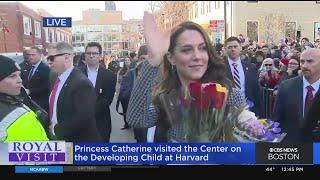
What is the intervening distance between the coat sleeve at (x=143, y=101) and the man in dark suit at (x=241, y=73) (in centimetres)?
47

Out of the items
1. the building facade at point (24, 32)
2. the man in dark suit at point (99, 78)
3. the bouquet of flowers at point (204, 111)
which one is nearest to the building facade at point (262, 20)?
the bouquet of flowers at point (204, 111)

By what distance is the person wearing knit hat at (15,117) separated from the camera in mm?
2504

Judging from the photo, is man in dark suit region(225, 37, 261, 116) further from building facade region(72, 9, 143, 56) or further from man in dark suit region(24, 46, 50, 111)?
man in dark suit region(24, 46, 50, 111)

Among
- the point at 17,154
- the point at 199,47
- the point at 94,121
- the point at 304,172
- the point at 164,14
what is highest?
the point at 164,14

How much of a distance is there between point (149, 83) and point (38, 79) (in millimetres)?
697

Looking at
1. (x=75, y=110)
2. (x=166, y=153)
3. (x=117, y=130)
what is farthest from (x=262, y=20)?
(x=75, y=110)

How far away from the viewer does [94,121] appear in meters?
2.55

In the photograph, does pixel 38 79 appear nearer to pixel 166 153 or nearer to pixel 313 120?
pixel 166 153

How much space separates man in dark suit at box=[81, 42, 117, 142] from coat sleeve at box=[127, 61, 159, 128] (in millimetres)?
145

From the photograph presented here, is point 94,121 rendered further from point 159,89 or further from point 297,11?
point 297,11

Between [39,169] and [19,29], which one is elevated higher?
[19,29]

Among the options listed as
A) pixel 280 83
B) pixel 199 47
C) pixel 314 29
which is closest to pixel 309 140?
pixel 280 83

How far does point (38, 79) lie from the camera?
8.20 feet

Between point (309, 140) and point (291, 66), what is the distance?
0.49 m
